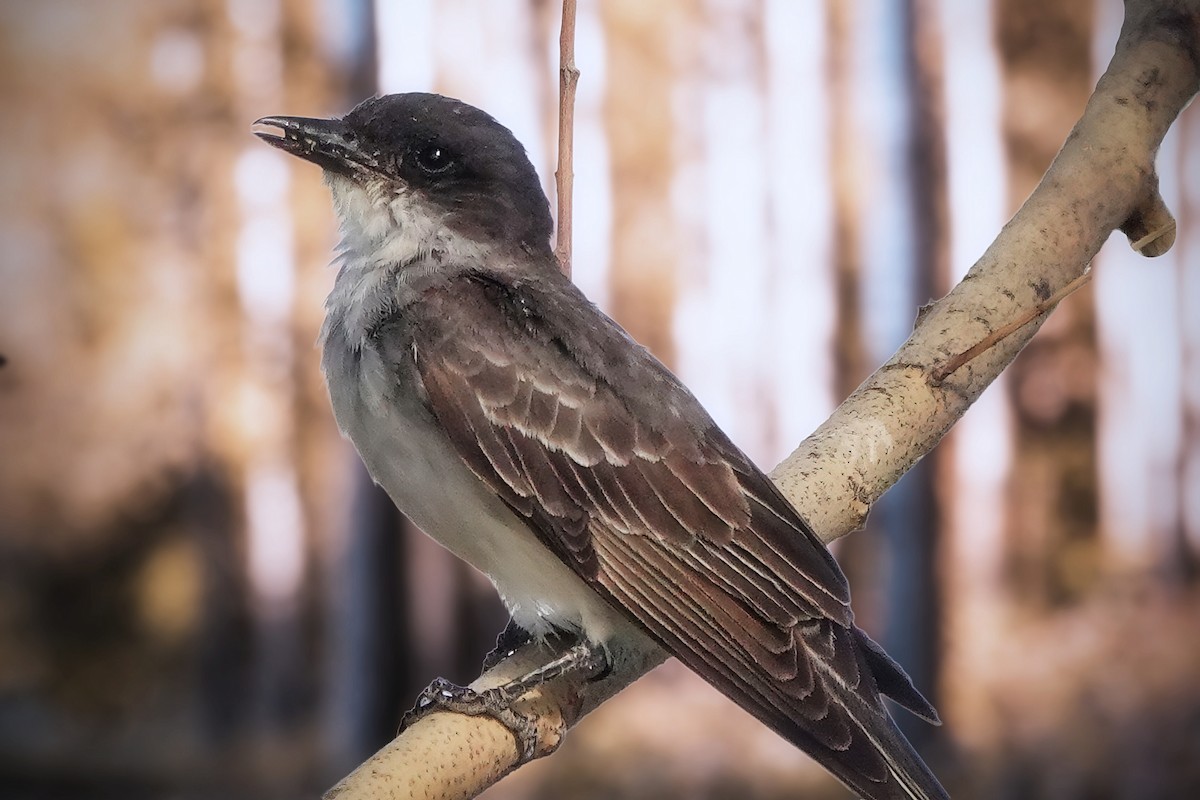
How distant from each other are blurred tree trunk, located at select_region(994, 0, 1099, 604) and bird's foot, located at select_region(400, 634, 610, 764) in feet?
3.89

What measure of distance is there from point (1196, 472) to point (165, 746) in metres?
1.79

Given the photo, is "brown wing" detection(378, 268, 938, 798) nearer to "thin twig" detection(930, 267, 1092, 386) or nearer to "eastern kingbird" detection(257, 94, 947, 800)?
"eastern kingbird" detection(257, 94, 947, 800)

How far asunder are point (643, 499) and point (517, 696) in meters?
0.24

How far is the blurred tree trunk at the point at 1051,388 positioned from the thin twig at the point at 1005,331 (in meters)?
0.95

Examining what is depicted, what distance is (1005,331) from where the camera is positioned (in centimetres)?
134

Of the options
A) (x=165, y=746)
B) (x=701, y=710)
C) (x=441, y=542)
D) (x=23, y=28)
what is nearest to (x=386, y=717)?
(x=165, y=746)

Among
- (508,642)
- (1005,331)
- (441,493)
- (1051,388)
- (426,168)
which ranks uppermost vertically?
(426,168)

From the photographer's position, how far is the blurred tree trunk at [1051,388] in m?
2.36

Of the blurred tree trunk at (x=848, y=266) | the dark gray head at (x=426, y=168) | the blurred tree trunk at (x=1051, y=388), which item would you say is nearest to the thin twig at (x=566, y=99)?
the dark gray head at (x=426, y=168)

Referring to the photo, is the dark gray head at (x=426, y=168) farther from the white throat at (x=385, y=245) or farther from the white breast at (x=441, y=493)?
the white breast at (x=441, y=493)

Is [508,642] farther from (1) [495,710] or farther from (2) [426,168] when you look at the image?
(2) [426,168]

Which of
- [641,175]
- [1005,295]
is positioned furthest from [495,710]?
[641,175]

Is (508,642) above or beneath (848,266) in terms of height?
beneath

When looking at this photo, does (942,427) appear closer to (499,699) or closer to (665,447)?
(665,447)
